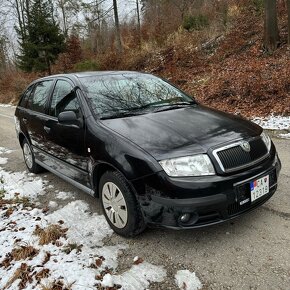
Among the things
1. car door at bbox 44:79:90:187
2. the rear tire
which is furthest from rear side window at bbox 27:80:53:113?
the rear tire

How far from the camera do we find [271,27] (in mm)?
11047

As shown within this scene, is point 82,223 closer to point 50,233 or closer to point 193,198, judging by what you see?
point 50,233

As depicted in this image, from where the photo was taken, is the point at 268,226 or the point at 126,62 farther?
the point at 126,62

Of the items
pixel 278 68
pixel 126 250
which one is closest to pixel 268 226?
pixel 126 250

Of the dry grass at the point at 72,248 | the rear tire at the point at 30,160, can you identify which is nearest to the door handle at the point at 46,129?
the rear tire at the point at 30,160

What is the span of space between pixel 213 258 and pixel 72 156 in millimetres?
1969

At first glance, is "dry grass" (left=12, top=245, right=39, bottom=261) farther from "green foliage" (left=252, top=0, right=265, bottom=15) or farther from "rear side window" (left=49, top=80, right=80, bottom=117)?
"green foliage" (left=252, top=0, right=265, bottom=15)

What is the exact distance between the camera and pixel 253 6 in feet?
50.0

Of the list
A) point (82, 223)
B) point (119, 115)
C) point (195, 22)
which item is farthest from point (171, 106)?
point (195, 22)

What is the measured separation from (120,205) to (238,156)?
3.97 ft

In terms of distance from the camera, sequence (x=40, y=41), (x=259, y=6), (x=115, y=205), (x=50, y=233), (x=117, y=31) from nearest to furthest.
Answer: (x=115, y=205) → (x=50, y=233) → (x=259, y=6) → (x=117, y=31) → (x=40, y=41)

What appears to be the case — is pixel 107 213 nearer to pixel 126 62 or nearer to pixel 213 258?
pixel 213 258

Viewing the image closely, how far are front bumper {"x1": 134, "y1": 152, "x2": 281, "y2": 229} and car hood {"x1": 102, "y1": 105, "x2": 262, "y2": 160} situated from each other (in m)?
0.25

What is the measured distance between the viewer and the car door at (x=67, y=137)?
3.66m
